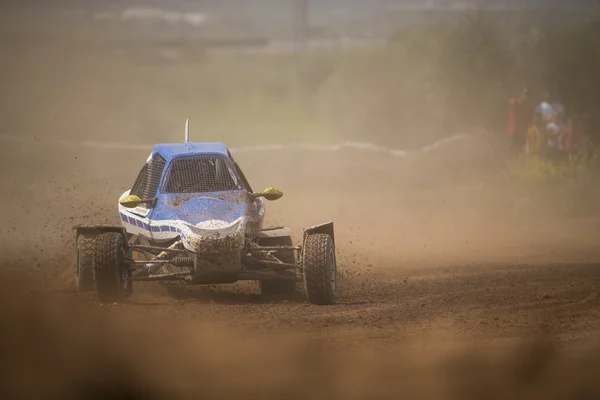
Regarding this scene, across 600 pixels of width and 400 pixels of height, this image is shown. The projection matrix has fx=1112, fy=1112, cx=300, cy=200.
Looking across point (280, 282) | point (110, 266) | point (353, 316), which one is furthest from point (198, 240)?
point (280, 282)

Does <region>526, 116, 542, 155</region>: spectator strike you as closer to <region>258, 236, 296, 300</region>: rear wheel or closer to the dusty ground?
the dusty ground

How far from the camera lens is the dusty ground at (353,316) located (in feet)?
24.7

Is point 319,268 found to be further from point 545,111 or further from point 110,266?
point 545,111

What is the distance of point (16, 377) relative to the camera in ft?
25.0

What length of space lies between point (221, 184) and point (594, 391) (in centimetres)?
569

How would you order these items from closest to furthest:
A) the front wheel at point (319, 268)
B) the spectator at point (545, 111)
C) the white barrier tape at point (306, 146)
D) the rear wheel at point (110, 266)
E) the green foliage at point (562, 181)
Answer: the rear wheel at point (110, 266) < the front wheel at point (319, 268) < the green foliage at point (562, 181) < the spectator at point (545, 111) < the white barrier tape at point (306, 146)

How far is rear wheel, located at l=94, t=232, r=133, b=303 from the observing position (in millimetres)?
10789

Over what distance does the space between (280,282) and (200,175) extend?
1.51 metres

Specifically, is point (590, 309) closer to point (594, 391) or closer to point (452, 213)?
point (594, 391)

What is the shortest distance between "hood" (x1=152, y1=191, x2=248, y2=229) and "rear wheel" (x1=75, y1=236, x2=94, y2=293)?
2.42 ft

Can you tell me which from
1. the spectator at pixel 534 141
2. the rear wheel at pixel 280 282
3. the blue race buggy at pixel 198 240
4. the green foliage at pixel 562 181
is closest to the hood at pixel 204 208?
the blue race buggy at pixel 198 240

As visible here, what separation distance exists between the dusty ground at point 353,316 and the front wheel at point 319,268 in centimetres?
23

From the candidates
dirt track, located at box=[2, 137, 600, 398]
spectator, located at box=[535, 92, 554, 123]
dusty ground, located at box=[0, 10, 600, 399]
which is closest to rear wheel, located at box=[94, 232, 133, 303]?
dusty ground, located at box=[0, 10, 600, 399]

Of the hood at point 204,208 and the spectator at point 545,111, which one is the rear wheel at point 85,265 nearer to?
the hood at point 204,208
